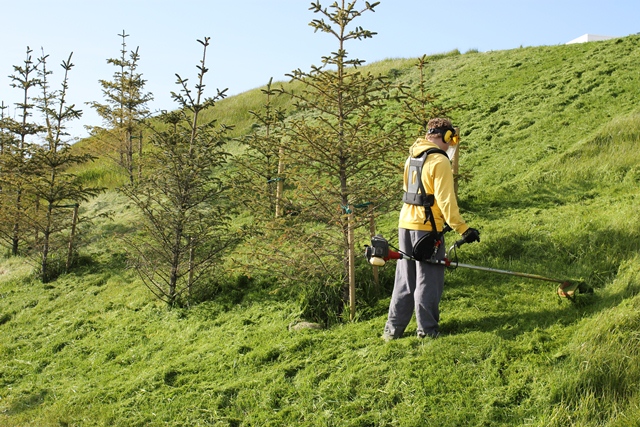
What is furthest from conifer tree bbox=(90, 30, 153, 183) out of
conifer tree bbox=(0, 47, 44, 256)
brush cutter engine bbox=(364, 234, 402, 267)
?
brush cutter engine bbox=(364, 234, 402, 267)

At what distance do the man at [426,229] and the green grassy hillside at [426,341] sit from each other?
277 mm

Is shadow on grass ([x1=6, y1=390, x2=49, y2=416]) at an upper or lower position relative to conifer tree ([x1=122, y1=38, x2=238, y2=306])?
lower

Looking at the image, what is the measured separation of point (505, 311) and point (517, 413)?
1.85m

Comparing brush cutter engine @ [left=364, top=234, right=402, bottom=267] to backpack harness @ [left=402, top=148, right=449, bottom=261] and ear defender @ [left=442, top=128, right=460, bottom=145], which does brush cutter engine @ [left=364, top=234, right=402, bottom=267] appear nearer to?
backpack harness @ [left=402, top=148, right=449, bottom=261]

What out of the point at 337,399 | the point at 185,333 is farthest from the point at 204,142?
the point at 337,399

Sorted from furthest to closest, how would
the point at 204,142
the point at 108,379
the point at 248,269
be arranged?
the point at 204,142 < the point at 248,269 < the point at 108,379

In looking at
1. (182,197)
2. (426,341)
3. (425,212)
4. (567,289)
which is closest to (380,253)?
(425,212)

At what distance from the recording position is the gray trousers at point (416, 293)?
572cm

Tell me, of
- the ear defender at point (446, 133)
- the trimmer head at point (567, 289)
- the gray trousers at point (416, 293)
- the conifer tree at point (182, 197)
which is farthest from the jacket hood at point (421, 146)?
the conifer tree at point (182, 197)

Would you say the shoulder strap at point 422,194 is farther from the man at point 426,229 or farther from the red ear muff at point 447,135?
A: the red ear muff at point 447,135

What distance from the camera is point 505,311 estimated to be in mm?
6219

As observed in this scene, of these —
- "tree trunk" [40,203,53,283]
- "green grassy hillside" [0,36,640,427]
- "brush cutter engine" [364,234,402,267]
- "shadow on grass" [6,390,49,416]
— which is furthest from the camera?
"tree trunk" [40,203,53,283]

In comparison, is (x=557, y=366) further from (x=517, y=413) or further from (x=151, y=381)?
(x=151, y=381)

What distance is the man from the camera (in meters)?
5.46
